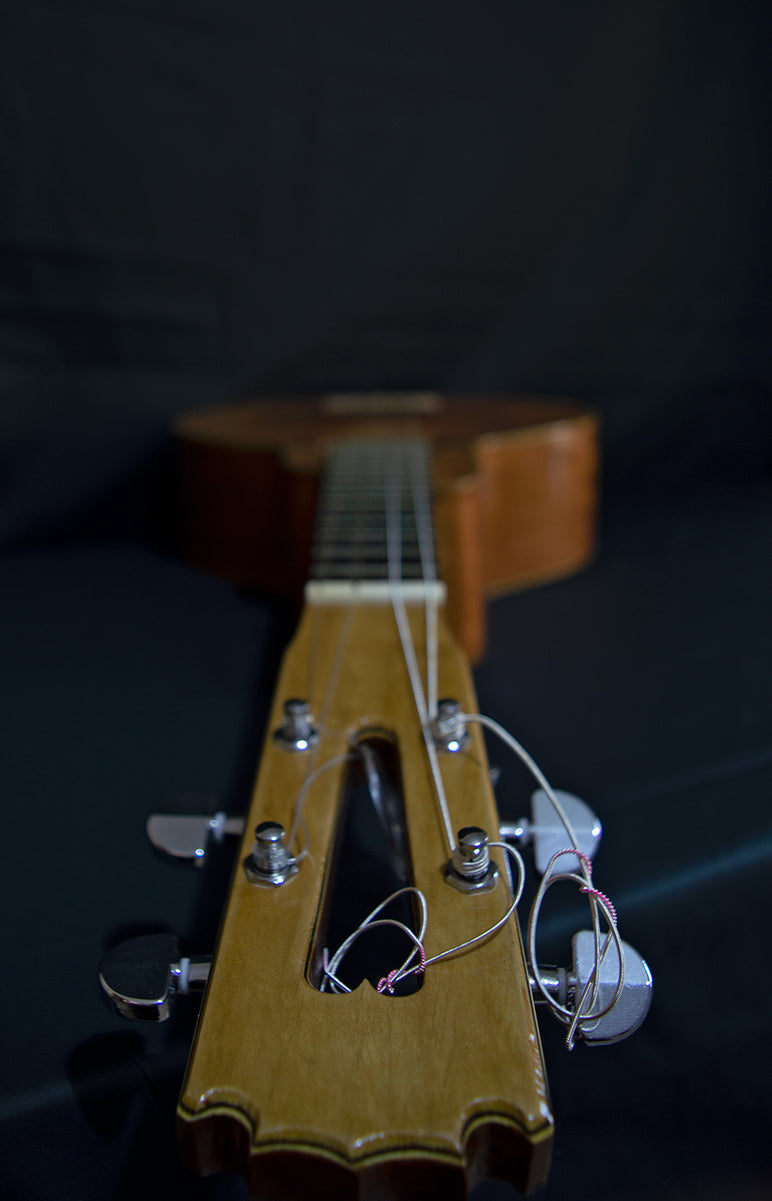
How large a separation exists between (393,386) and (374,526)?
2.42 feet

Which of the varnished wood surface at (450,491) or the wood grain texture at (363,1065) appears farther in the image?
the varnished wood surface at (450,491)

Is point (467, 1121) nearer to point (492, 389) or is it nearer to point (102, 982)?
point (102, 982)

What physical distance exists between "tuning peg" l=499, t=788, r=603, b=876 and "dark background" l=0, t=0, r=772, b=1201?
0.12 m

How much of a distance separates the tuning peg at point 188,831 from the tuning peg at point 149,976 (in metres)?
0.07

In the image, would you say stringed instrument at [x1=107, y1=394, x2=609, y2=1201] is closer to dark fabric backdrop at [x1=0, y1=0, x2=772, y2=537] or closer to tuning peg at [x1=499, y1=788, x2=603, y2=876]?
tuning peg at [x1=499, y1=788, x2=603, y2=876]

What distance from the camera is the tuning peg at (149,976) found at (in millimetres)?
360

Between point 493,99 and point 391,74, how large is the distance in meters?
0.18

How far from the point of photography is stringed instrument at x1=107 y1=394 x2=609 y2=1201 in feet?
0.99

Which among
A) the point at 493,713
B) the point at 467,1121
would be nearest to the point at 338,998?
the point at 467,1121

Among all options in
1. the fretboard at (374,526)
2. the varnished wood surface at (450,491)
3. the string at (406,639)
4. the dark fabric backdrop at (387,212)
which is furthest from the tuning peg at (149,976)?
the dark fabric backdrop at (387,212)

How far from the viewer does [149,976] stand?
0.37 m

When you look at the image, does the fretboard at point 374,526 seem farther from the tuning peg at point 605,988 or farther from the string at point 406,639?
the tuning peg at point 605,988

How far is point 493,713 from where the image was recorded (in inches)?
31.1

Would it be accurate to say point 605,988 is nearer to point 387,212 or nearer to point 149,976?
point 149,976
